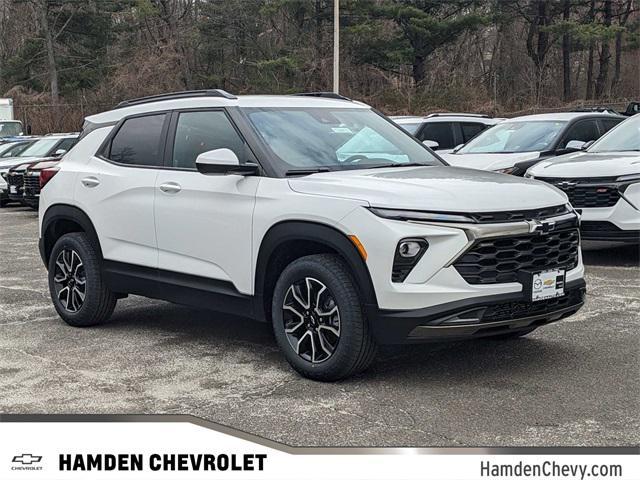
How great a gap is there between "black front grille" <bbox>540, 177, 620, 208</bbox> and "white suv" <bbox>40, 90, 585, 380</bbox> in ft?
11.6

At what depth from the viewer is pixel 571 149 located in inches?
445

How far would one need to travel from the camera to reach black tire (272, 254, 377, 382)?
16.4ft

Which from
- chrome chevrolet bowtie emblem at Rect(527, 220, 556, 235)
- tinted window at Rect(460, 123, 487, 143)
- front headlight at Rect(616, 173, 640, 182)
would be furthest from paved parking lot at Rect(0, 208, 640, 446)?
tinted window at Rect(460, 123, 487, 143)

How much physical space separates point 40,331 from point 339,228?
303 centimetres

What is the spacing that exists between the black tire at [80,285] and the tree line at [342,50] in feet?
100

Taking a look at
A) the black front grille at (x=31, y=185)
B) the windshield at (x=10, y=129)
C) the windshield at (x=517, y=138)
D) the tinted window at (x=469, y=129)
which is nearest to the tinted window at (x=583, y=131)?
the windshield at (x=517, y=138)

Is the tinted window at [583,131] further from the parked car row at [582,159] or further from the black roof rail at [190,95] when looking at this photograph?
the black roof rail at [190,95]

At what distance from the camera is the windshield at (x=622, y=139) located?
404 inches

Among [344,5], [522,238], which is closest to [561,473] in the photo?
[522,238]

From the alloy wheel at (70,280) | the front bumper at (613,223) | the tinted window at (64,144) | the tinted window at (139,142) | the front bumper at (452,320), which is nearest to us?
the front bumper at (452,320)

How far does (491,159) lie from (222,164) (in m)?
6.78

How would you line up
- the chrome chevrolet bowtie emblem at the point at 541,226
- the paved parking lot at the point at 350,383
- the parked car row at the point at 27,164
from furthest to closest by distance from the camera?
the parked car row at the point at 27,164 → the chrome chevrolet bowtie emblem at the point at 541,226 → the paved parking lot at the point at 350,383

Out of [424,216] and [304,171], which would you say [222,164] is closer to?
[304,171]

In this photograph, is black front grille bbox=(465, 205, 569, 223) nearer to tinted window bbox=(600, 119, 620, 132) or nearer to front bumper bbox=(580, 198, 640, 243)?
front bumper bbox=(580, 198, 640, 243)
